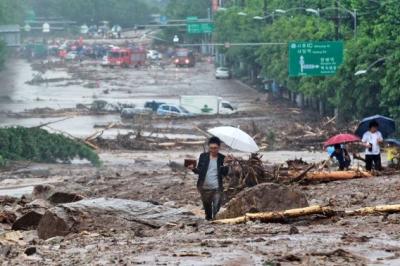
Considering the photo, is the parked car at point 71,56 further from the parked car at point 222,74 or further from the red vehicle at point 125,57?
the parked car at point 222,74

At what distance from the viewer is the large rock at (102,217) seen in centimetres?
1798

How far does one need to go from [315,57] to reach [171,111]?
59.7ft

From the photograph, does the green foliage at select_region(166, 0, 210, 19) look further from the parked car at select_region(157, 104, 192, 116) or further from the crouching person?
the crouching person

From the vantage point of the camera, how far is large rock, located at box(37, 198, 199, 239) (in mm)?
17984

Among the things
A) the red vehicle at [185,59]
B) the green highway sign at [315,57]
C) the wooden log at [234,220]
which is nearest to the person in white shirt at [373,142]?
the wooden log at [234,220]

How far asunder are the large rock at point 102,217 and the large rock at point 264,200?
0.63 meters

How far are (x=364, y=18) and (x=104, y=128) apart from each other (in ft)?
45.8

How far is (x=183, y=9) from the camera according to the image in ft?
437

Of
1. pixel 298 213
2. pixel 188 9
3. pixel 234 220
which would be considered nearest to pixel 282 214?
pixel 298 213

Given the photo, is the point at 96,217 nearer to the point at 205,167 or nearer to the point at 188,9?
the point at 205,167

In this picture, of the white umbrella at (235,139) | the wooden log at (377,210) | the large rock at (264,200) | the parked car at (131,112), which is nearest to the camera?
the wooden log at (377,210)

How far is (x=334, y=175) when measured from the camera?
26938mm

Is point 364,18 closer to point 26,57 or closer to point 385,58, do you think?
point 385,58

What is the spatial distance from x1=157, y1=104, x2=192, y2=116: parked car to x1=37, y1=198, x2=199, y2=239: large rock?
5130 centimetres
